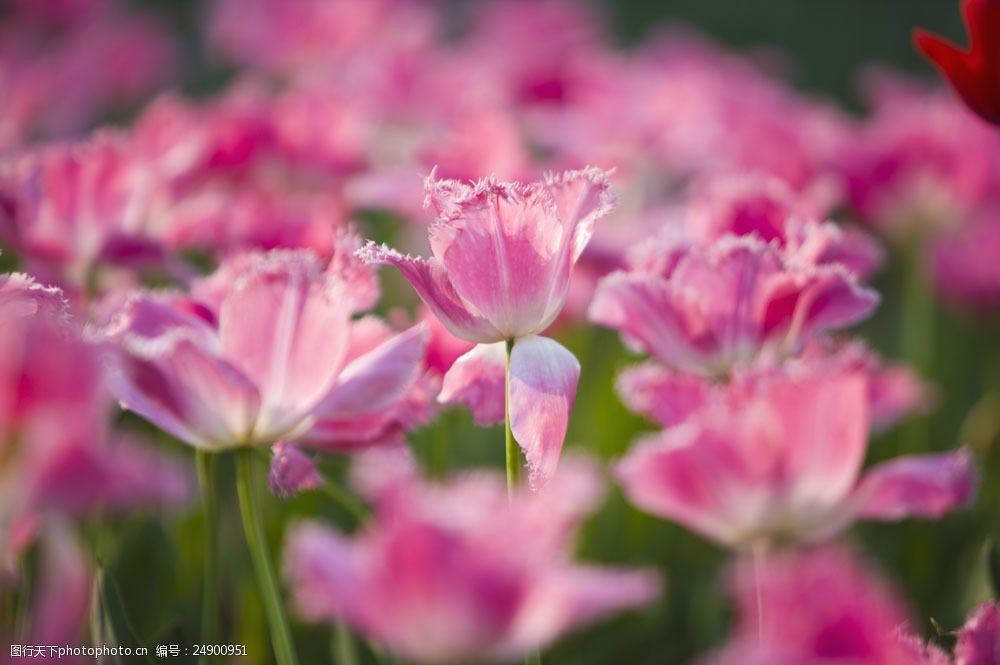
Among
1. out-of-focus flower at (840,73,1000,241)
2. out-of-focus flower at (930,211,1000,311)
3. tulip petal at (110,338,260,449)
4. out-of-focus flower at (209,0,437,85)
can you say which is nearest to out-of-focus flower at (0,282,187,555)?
tulip petal at (110,338,260,449)

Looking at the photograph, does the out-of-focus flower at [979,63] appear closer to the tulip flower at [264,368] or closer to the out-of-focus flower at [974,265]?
the tulip flower at [264,368]

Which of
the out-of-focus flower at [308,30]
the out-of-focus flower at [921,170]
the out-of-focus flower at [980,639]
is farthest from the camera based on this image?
the out-of-focus flower at [308,30]

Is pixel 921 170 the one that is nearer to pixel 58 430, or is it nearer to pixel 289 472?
pixel 289 472

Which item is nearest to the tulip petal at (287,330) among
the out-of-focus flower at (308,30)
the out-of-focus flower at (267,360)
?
the out-of-focus flower at (267,360)

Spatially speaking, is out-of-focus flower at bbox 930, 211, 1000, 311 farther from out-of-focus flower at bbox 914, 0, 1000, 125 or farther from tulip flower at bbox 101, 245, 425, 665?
tulip flower at bbox 101, 245, 425, 665

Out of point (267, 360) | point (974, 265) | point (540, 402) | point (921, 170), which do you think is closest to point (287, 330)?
point (267, 360)

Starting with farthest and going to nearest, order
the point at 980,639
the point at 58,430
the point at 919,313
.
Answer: the point at 919,313 < the point at 980,639 < the point at 58,430

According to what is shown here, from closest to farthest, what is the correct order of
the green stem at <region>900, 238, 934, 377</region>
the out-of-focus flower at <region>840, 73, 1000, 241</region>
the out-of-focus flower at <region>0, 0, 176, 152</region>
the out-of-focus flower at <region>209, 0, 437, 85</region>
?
the out-of-focus flower at <region>840, 73, 1000, 241</region>, the green stem at <region>900, 238, 934, 377</region>, the out-of-focus flower at <region>0, 0, 176, 152</region>, the out-of-focus flower at <region>209, 0, 437, 85</region>

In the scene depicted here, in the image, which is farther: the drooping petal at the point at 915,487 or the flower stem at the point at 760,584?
the drooping petal at the point at 915,487
